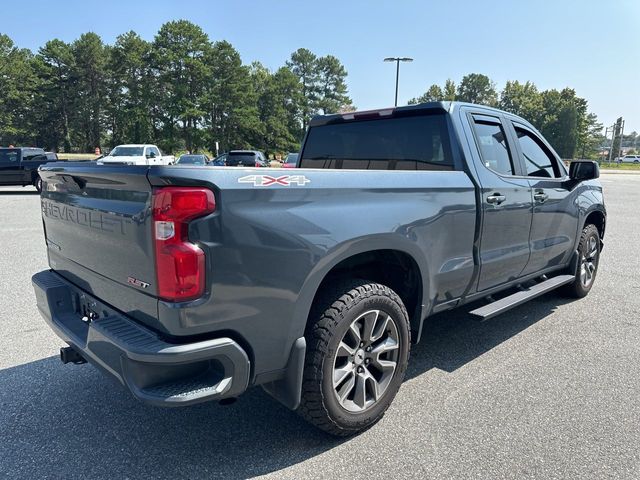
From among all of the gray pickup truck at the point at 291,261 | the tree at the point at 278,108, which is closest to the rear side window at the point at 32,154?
the gray pickup truck at the point at 291,261

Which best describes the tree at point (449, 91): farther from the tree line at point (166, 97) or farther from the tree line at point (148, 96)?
the tree line at point (148, 96)

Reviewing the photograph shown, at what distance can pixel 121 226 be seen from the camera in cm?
216

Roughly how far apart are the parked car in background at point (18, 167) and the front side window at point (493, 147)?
1785 centimetres

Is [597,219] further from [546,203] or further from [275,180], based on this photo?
[275,180]

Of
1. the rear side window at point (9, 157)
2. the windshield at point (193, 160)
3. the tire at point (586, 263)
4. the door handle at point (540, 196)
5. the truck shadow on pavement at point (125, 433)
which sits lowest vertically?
the truck shadow on pavement at point (125, 433)

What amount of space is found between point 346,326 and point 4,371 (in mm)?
2701

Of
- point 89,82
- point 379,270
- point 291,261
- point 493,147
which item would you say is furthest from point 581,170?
point 89,82

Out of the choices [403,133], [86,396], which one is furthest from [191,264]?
[403,133]

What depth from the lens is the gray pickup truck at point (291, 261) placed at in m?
1.97

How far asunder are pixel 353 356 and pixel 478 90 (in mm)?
105980

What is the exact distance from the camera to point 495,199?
3438mm

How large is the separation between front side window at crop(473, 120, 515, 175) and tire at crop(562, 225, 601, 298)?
1.90m

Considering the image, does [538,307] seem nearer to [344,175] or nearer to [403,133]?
[403,133]

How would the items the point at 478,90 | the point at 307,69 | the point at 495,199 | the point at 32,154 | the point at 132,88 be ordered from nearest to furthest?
the point at 495,199, the point at 32,154, the point at 132,88, the point at 307,69, the point at 478,90
